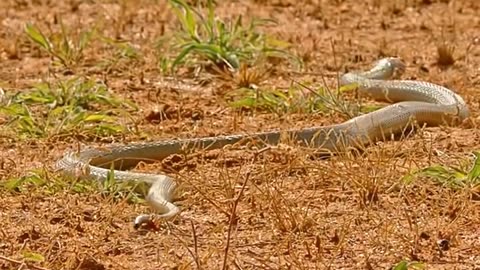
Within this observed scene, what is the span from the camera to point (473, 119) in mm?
6832

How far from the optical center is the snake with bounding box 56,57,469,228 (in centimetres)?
562

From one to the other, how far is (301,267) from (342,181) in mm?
1163

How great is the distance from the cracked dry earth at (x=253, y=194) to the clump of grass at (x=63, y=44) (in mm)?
91

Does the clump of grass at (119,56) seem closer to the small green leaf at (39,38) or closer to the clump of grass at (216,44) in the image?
the clump of grass at (216,44)

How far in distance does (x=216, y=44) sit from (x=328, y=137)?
189cm

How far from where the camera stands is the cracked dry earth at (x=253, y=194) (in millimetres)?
4738

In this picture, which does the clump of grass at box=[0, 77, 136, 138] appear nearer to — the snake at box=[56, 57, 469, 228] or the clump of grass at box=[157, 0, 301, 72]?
the snake at box=[56, 57, 469, 228]

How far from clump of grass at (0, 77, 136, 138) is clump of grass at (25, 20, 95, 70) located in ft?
1.70

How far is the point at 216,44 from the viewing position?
7977mm

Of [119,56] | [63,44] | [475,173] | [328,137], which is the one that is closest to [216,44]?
[119,56]

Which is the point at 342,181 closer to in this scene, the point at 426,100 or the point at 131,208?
the point at 131,208

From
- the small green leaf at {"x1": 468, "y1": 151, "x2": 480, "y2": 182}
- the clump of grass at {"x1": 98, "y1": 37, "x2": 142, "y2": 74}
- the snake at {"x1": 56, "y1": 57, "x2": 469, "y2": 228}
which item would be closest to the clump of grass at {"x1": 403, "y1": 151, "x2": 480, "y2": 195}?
the small green leaf at {"x1": 468, "y1": 151, "x2": 480, "y2": 182}

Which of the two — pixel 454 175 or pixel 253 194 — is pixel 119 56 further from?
pixel 454 175

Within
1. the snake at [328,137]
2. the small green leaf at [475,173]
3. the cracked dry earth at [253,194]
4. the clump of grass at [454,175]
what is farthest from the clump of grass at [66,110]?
the small green leaf at [475,173]
